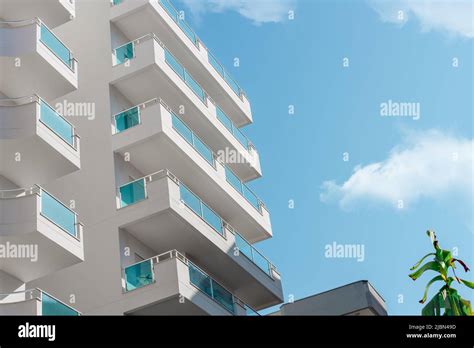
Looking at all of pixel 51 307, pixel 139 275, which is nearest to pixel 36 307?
pixel 51 307

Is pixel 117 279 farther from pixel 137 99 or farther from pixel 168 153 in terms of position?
pixel 137 99

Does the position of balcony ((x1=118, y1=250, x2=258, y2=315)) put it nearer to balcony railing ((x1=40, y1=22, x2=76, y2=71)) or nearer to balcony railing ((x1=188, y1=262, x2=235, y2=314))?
balcony railing ((x1=188, y1=262, x2=235, y2=314))

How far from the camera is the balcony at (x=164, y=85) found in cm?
2695

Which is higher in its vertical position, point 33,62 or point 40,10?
point 40,10

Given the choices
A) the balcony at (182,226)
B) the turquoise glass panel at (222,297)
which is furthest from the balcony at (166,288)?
the balcony at (182,226)

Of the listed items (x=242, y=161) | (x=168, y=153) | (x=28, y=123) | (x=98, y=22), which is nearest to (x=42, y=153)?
(x=28, y=123)

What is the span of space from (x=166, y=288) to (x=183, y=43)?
1056cm

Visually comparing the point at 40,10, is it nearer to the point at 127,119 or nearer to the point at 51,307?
the point at 127,119

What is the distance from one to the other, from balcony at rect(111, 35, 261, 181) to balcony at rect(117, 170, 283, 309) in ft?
9.99

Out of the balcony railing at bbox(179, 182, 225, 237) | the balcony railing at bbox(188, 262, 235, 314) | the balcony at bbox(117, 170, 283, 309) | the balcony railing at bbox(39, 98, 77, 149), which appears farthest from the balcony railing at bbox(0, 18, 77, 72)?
the balcony railing at bbox(188, 262, 235, 314)

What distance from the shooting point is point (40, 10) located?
2269 centimetres

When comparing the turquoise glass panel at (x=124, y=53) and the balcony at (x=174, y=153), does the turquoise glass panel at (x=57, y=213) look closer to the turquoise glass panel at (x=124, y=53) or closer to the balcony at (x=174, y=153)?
the balcony at (x=174, y=153)

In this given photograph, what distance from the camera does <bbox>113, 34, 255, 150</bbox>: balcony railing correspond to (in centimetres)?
2733

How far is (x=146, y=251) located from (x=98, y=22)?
7582mm
